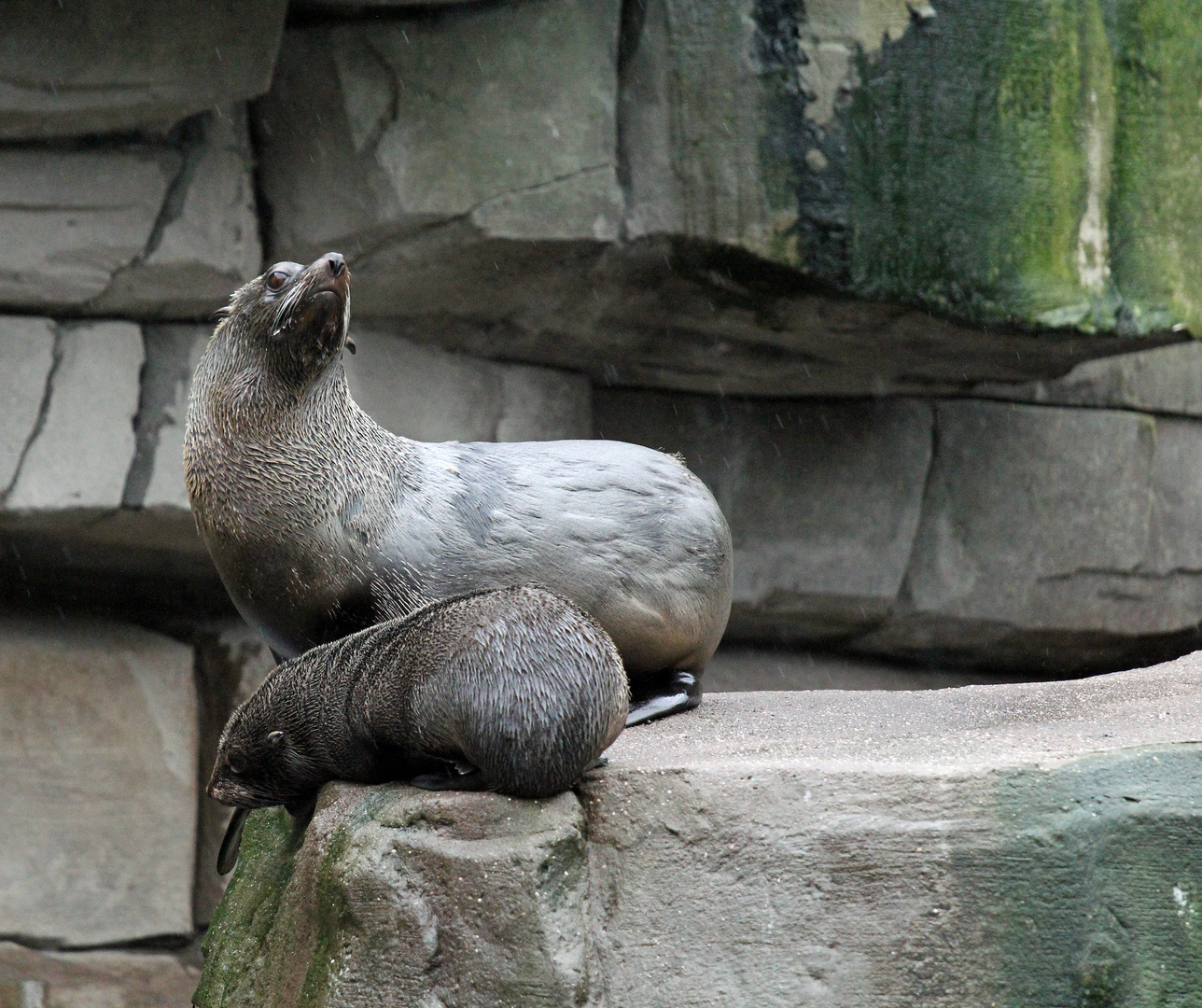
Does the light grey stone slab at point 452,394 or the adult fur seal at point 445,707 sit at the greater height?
the light grey stone slab at point 452,394

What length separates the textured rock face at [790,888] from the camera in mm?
2223

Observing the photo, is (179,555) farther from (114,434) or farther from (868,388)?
(868,388)

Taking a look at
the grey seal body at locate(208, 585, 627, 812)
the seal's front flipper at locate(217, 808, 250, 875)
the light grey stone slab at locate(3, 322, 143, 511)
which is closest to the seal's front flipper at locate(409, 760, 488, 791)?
the grey seal body at locate(208, 585, 627, 812)

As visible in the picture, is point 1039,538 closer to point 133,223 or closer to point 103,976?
point 133,223

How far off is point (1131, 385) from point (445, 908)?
557 centimetres

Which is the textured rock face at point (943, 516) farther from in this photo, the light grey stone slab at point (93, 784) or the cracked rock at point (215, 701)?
the light grey stone slab at point (93, 784)

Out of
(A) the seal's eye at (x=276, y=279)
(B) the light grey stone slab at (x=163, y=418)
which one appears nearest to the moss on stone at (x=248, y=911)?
(A) the seal's eye at (x=276, y=279)

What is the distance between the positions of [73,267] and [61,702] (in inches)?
63.4

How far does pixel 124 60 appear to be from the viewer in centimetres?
480

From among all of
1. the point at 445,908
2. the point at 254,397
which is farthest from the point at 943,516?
the point at 445,908

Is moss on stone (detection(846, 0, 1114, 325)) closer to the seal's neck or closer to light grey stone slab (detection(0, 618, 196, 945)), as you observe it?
the seal's neck

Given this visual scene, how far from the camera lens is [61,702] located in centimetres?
546

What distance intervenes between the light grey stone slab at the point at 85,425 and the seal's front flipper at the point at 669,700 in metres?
2.30

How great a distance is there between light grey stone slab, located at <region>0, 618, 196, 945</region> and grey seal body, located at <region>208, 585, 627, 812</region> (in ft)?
9.21
